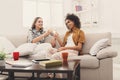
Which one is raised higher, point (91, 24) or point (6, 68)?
point (91, 24)

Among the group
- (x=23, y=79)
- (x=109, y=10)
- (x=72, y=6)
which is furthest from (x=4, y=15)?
(x=23, y=79)

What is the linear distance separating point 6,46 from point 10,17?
6.43 feet

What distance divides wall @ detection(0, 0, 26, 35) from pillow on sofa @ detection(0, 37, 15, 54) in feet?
5.44

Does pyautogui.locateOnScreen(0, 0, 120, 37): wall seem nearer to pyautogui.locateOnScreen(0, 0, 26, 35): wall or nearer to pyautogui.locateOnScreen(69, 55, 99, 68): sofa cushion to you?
pyautogui.locateOnScreen(0, 0, 26, 35): wall

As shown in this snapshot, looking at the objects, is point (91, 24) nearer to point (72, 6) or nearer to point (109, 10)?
point (109, 10)

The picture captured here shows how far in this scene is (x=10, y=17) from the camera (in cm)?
538

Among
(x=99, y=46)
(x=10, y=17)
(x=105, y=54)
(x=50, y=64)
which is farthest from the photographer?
(x=10, y=17)

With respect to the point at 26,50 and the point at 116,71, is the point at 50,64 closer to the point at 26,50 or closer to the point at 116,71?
the point at 26,50

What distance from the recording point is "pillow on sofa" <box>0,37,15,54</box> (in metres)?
3.56

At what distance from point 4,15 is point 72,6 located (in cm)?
178

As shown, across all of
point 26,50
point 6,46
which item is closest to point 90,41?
point 26,50

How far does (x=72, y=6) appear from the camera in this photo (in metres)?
5.70

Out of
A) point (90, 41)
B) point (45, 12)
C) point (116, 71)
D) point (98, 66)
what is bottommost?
point (116, 71)

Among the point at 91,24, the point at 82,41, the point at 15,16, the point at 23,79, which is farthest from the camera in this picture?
the point at 15,16
